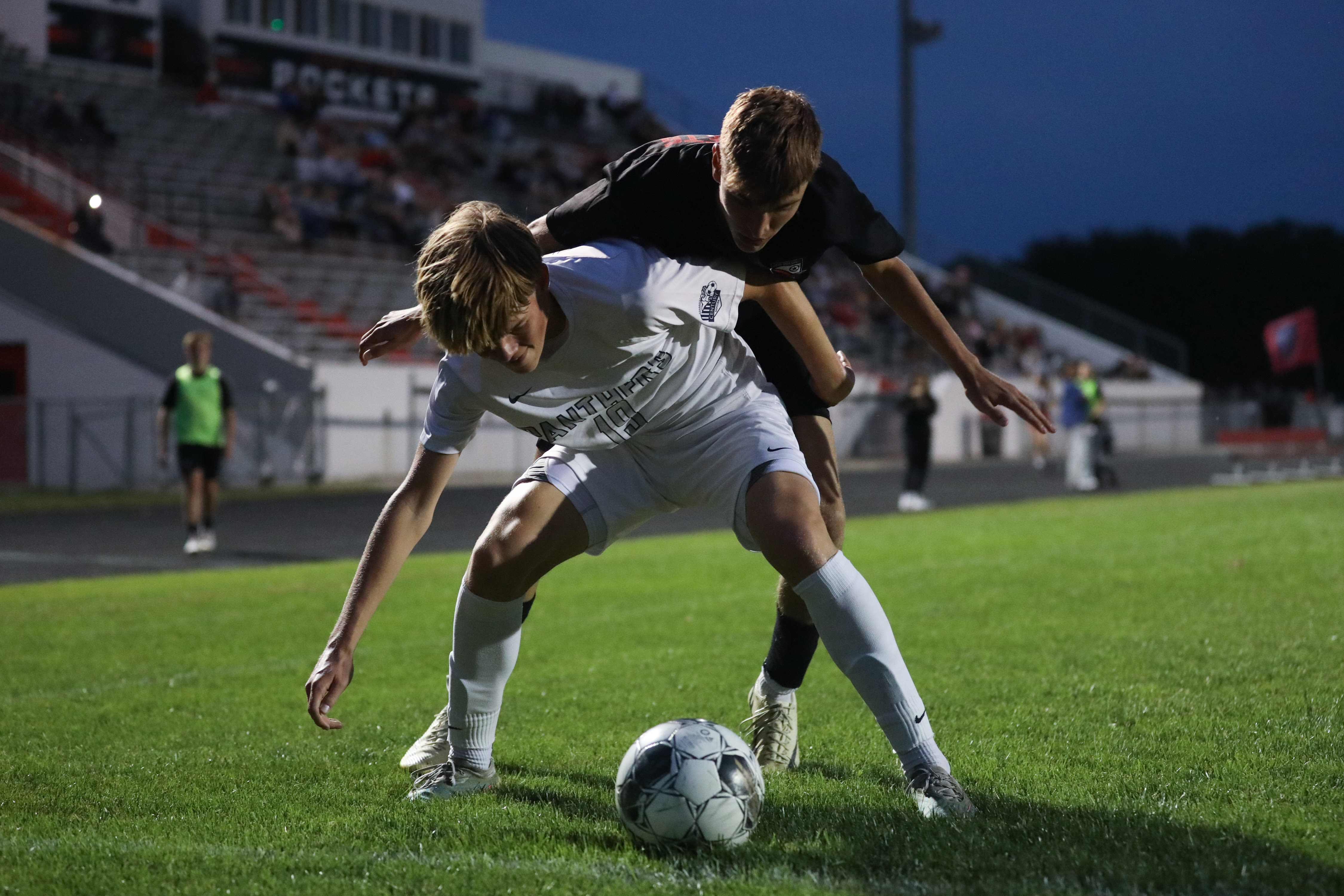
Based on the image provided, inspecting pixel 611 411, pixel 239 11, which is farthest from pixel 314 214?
pixel 611 411

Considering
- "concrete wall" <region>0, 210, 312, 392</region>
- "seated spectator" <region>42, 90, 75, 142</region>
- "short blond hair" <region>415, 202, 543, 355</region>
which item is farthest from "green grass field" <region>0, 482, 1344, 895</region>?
"seated spectator" <region>42, 90, 75, 142</region>

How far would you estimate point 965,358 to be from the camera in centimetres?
373

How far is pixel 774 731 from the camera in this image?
14.1ft

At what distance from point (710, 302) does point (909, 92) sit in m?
38.2

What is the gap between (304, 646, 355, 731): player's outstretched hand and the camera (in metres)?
3.31

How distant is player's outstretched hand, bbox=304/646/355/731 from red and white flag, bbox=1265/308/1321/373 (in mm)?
31286

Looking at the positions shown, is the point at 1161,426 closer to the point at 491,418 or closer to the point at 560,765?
the point at 491,418

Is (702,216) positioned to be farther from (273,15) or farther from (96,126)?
(273,15)

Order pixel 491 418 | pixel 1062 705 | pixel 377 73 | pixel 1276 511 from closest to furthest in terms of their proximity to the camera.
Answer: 1. pixel 1062 705
2. pixel 1276 511
3. pixel 491 418
4. pixel 377 73

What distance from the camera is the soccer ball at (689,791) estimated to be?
3.32 m

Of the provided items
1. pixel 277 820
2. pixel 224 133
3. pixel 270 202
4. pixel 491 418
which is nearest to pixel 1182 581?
pixel 277 820

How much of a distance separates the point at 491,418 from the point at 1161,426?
25.7 metres

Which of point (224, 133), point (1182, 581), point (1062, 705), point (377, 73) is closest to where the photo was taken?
point (1062, 705)

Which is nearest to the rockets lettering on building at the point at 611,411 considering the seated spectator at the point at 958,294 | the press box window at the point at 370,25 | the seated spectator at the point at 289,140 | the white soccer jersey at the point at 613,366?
the white soccer jersey at the point at 613,366
